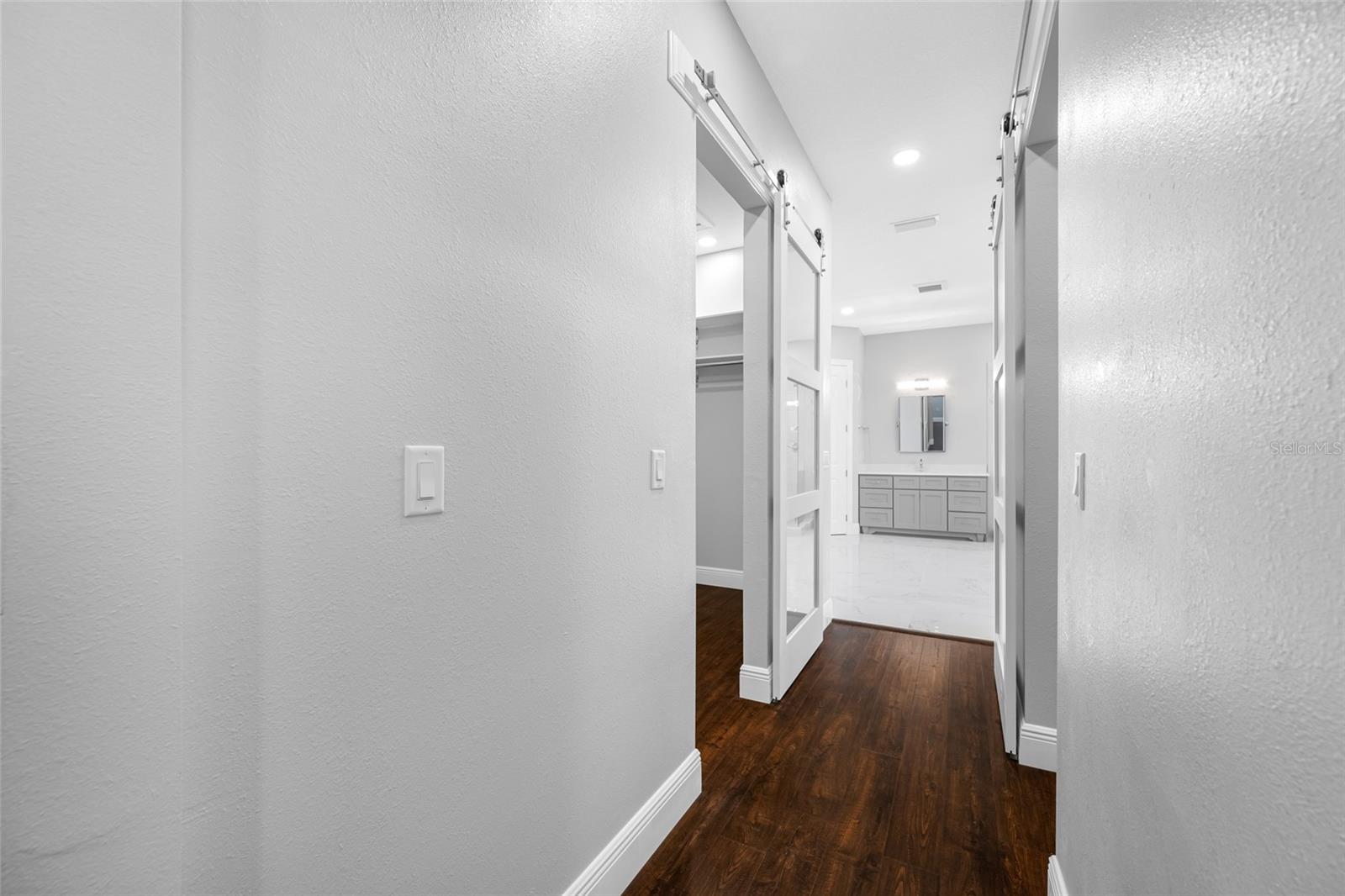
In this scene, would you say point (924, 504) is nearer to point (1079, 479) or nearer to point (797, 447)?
point (797, 447)

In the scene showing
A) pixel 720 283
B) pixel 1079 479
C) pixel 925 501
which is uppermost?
pixel 720 283

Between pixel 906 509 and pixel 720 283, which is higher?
pixel 720 283

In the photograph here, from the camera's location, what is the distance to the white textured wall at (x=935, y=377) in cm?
755

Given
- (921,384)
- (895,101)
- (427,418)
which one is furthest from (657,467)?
(921,384)

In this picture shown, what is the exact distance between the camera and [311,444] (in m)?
0.77

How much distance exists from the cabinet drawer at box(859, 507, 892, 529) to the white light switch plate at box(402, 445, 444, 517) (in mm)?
7404

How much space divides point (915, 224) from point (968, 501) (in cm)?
404

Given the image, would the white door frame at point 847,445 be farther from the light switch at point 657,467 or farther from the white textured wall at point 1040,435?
the light switch at point 657,467

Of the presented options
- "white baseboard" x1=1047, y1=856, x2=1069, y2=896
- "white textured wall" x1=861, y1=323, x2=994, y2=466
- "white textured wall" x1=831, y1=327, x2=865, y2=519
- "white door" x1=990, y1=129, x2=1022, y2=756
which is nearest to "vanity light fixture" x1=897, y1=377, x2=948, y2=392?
"white textured wall" x1=861, y1=323, x2=994, y2=466

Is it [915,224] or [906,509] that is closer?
[915,224]

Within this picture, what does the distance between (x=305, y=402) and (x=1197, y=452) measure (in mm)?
1043

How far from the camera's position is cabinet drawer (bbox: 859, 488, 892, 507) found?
7574 millimetres

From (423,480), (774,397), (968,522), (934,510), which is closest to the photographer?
(423,480)

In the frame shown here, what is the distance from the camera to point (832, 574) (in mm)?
5172
